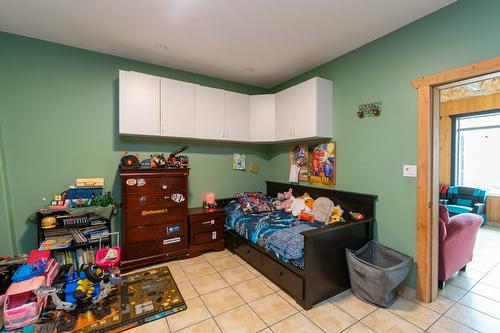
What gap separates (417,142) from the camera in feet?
7.10

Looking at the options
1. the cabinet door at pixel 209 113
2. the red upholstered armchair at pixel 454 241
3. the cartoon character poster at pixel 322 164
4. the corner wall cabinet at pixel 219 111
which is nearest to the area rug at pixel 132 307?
the corner wall cabinet at pixel 219 111

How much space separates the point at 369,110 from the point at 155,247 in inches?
122

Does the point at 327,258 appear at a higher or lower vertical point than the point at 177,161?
lower

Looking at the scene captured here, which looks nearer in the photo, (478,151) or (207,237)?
(207,237)

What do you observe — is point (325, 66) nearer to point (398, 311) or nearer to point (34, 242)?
point (398, 311)

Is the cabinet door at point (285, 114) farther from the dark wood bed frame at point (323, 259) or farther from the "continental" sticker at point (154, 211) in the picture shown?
the "continental" sticker at point (154, 211)

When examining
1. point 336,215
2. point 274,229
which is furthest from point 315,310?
point 336,215

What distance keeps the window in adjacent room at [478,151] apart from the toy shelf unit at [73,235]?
6.97 metres

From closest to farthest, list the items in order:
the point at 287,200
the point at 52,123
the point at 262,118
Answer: the point at 52,123 < the point at 287,200 < the point at 262,118

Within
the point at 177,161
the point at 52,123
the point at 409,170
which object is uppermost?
the point at 52,123

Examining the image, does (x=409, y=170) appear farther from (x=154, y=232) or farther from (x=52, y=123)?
(x=52, y=123)

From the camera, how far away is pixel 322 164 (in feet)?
10.4

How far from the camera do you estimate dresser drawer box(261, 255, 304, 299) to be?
2.08m

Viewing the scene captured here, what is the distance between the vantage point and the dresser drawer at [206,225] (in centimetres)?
308
